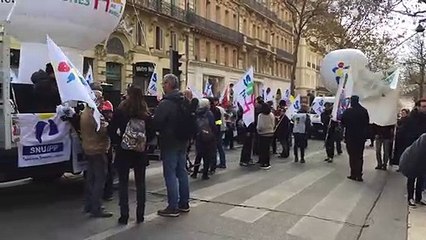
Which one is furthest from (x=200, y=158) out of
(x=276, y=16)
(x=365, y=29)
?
(x=276, y=16)

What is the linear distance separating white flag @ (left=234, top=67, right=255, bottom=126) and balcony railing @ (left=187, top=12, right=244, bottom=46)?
23.9 meters

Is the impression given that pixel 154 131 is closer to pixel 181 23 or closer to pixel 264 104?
pixel 264 104

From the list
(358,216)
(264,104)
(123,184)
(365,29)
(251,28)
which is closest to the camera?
(123,184)

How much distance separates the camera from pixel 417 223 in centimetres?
764

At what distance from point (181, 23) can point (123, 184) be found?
1192 inches

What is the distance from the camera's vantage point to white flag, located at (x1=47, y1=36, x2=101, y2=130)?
22.4 ft

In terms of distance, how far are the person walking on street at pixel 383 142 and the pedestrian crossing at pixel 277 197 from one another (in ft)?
3.26

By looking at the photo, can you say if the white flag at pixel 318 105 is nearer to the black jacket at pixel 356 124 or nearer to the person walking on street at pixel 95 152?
the black jacket at pixel 356 124

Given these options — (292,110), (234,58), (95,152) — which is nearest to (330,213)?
(95,152)

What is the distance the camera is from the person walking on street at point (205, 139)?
436 inches

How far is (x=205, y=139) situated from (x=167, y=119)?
3959 millimetres

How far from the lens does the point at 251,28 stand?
174 ft

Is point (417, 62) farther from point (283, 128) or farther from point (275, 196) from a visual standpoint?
point (275, 196)

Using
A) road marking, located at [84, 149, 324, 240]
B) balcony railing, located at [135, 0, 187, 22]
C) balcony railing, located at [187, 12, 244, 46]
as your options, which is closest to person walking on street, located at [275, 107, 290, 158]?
road marking, located at [84, 149, 324, 240]
